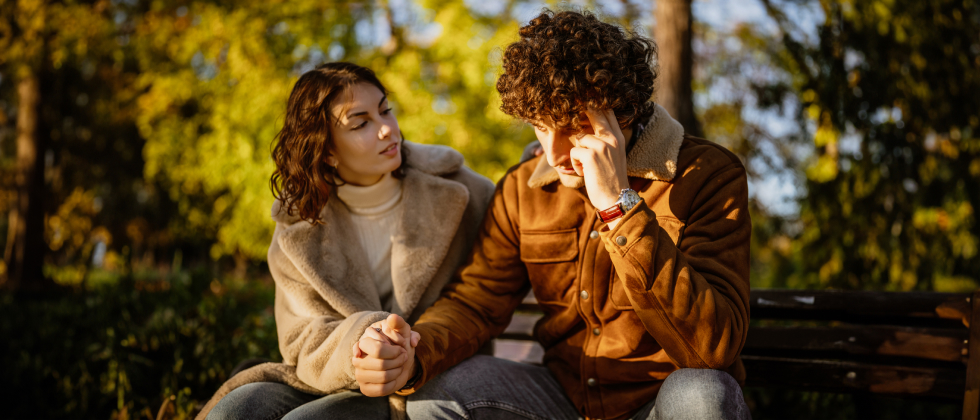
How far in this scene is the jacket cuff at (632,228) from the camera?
169 centimetres

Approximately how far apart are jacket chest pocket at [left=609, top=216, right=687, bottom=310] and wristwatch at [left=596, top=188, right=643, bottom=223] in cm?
22

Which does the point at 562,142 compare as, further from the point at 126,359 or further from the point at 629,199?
the point at 126,359

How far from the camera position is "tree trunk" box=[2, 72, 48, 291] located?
8.99m

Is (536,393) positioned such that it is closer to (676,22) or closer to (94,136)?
(676,22)

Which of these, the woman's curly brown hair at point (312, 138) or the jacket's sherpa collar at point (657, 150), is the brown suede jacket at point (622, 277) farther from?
the woman's curly brown hair at point (312, 138)

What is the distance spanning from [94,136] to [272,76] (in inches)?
346

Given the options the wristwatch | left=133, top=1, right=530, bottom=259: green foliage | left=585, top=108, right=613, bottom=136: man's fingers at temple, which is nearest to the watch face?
the wristwatch

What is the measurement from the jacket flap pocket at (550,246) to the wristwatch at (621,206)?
1.31 feet

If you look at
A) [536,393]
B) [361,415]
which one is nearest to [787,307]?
[536,393]

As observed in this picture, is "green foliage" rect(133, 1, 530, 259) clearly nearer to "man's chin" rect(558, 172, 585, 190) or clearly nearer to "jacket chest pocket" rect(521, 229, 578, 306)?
"jacket chest pocket" rect(521, 229, 578, 306)

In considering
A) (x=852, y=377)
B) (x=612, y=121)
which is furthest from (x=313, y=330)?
(x=852, y=377)

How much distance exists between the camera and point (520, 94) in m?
1.93

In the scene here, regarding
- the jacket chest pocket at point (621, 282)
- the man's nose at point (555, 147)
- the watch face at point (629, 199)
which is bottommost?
the jacket chest pocket at point (621, 282)

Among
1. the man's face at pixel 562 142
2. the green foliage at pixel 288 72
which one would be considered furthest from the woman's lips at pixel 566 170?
the green foliage at pixel 288 72
